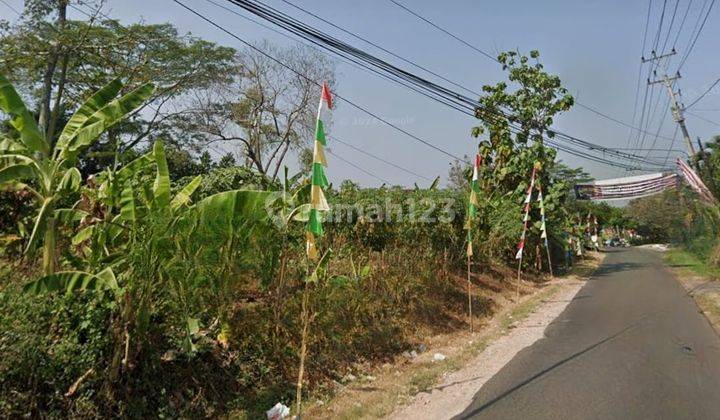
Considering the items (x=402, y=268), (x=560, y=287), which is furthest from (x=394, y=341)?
(x=560, y=287)

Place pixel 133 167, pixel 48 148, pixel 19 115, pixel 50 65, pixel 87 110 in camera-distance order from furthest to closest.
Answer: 1. pixel 50 65
2. pixel 133 167
3. pixel 87 110
4. pixel 48 148
5. pixel 19 115

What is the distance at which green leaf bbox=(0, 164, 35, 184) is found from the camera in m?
5.26

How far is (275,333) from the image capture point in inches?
268

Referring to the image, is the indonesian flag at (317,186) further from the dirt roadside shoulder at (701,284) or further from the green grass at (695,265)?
the green grass at (695,265)

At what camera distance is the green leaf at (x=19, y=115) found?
215 inches

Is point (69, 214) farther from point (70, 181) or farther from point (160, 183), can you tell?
point (160, 183)

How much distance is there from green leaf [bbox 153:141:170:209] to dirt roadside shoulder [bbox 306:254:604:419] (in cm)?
298

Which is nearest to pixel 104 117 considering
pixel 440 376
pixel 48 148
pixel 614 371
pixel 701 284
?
pixel 48 148

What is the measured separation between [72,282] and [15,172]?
147 cm

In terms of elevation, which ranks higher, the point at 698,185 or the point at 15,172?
the point at 698,185

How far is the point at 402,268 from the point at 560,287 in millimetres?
8914

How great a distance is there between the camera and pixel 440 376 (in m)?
7.20

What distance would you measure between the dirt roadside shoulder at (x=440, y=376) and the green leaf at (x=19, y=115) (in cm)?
439

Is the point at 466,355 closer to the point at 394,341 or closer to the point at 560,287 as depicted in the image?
the point at 394,341
